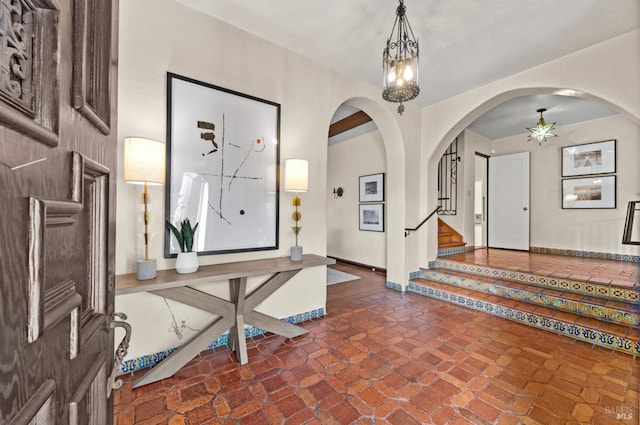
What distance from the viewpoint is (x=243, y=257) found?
2520mm

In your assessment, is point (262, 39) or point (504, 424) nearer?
point (504, 424)

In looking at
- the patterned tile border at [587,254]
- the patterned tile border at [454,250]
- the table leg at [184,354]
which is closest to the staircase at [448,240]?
the patterned tile border at [454,250]

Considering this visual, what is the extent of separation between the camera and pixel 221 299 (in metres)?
2.17

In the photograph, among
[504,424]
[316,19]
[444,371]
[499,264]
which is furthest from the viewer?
[499,264]

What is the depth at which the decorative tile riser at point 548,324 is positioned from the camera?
91.9 inches

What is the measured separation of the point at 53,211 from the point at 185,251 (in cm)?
176

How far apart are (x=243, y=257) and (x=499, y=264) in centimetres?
400

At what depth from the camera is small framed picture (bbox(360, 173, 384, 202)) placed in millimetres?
5359

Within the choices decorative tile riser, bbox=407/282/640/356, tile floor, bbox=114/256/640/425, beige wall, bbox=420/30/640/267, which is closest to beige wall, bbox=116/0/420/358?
tile floor, bbox=114/256/640/425

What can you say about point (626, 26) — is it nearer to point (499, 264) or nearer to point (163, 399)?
point (499, 264)

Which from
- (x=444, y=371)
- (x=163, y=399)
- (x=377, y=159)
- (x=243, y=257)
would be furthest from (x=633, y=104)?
(x=163, y=399)

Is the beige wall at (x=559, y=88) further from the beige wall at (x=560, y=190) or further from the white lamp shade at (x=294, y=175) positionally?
the beige wall at (x=560, y=190)

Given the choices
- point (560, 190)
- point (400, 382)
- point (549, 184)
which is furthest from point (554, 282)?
point (549, 184)

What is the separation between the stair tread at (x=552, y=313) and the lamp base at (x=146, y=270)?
139 inches
